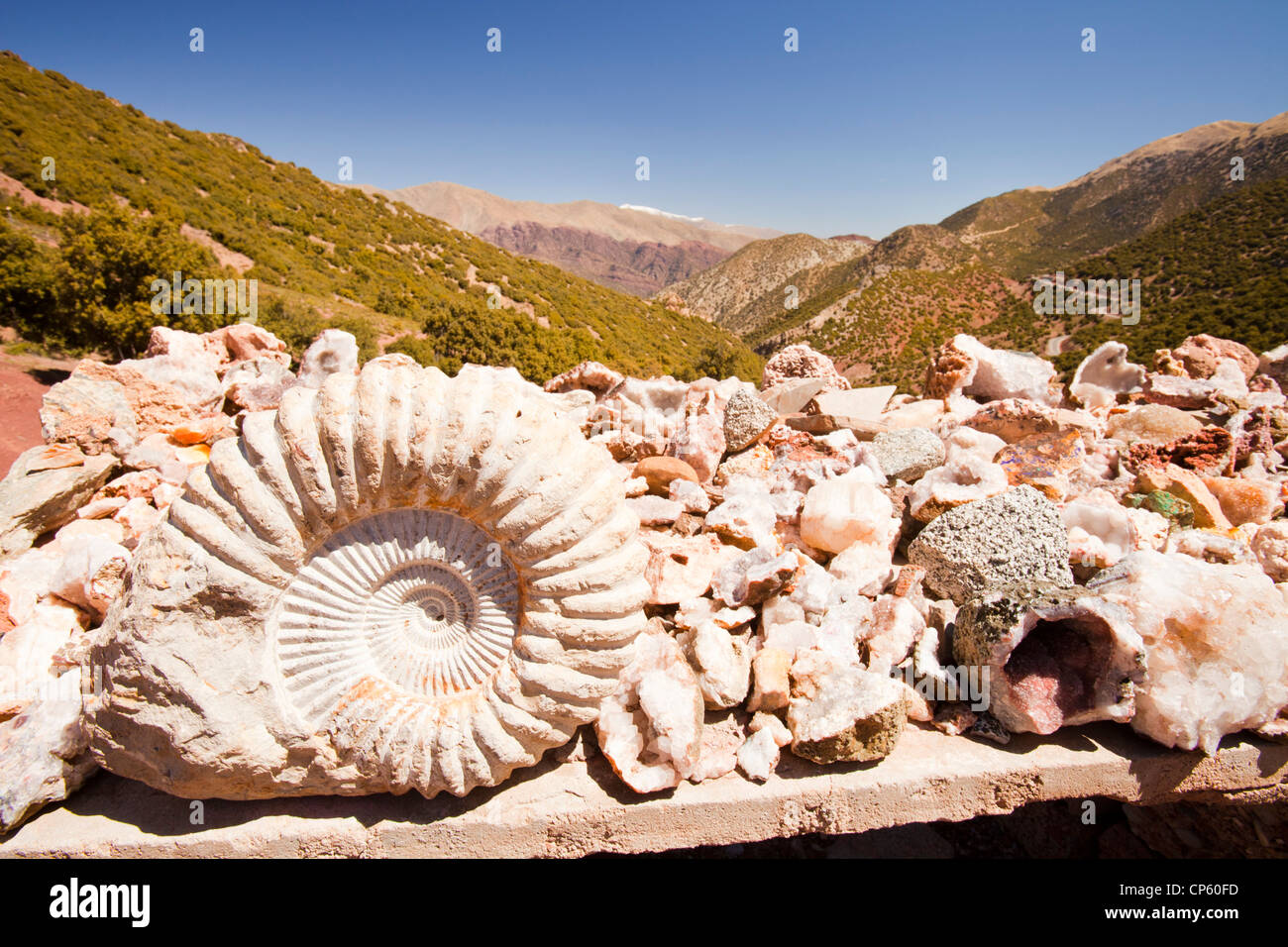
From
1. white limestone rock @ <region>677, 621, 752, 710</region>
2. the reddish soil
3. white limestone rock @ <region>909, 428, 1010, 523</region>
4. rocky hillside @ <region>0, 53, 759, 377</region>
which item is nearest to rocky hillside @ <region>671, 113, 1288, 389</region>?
rocky hillside @ <region>0, 53, 759, 377</region>

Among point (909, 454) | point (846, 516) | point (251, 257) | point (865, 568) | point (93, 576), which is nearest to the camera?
point (93, 576)

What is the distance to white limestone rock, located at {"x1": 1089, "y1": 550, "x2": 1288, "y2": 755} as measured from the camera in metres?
2.79

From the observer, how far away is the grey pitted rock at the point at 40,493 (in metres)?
3.66

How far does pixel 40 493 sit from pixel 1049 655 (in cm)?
632

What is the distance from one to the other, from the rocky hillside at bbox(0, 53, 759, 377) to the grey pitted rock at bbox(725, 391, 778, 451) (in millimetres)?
9645

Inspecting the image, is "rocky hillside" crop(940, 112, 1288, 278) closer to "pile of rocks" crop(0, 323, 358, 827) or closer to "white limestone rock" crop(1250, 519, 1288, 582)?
"white limestone rock" crop(1250, 519, 1288, 582)

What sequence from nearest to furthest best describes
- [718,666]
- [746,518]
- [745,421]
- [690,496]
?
1. [718,666]
2. [746,518]
3. [690,496]
4. [745,421]

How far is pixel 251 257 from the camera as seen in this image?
65.0 ft

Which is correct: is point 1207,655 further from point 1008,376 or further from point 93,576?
point 93,576

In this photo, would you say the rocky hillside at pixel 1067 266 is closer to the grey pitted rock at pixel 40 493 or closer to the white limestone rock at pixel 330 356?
the white limestone rock at pixel 330 356

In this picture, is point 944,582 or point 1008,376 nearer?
point 944,582

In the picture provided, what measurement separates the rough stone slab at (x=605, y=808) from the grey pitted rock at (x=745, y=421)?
2704 mm

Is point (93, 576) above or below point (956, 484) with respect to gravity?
below

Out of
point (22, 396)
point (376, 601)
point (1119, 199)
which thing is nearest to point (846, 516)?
point (376, 601)
